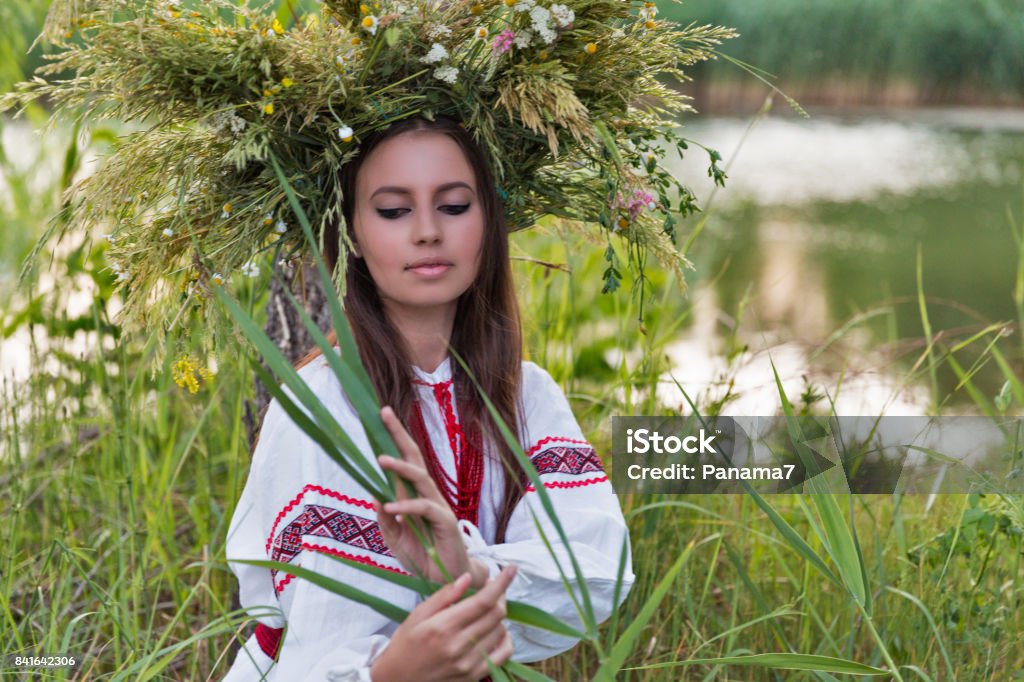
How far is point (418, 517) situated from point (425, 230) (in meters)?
0.43

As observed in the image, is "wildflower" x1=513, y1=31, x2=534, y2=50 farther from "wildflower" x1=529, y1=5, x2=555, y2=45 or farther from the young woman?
the young woman

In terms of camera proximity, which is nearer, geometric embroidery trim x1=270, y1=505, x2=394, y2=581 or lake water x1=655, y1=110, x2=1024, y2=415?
geometric embroidery trim x1=270, y1=505, x2=394, y2=581

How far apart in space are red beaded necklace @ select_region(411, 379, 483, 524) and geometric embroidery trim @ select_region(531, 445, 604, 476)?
0.09 meters

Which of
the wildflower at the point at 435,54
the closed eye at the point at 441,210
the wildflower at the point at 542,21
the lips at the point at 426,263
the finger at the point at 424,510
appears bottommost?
the finger at the point at 424,510

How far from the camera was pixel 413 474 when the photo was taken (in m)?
1.11

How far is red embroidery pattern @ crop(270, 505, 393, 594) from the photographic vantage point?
4.31 feet

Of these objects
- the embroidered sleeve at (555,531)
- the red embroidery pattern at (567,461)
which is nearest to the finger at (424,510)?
the embroidered sleeve at (555,531)

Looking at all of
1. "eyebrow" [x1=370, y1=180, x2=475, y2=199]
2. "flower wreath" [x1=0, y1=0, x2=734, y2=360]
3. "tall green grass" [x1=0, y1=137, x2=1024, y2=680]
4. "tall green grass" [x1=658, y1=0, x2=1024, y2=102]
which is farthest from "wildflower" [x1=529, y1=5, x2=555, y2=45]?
"tall green grass" [x1=658, y1=0, x2=1024, y2=102]

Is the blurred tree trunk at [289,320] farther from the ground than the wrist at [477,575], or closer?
farther from the ground

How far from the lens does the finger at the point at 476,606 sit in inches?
45.0

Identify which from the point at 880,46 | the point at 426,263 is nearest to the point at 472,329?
the point at 426,263

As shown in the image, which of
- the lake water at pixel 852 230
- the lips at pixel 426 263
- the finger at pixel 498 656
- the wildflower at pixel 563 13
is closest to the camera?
the finger at pixel 498 656

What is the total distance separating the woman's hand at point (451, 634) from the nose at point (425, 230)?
0.47 meters

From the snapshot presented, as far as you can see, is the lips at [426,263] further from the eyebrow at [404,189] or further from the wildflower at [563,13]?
the wildflower at [563,13]
